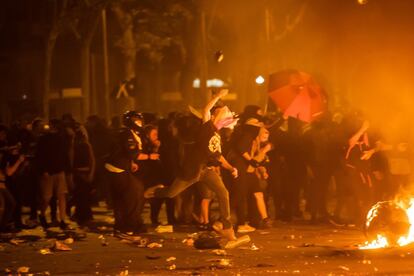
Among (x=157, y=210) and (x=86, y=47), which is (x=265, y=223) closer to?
(x=157, y=210)

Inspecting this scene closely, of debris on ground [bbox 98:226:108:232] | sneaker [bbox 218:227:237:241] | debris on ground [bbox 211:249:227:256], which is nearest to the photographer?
debris on ground [bbox 211:249:227:256]

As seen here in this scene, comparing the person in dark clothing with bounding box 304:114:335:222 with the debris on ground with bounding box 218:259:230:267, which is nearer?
the debris on ground with bounding box 218:259:230:267

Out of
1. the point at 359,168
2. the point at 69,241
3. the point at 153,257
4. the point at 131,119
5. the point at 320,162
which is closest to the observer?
the point at 153,257

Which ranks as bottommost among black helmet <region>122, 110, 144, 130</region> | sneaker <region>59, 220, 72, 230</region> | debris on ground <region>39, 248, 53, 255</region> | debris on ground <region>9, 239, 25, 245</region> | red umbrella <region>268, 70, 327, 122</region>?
debris on ground <region>39, 248, 53, 255</region>

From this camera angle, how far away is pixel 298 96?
1530 centimetres

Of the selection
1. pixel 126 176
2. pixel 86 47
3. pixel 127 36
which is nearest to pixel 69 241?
pixel 126 176

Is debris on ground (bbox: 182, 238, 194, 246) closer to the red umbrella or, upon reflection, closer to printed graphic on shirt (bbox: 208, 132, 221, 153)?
printed graphic on shirt (bbox: 208, 132, 221, 153)

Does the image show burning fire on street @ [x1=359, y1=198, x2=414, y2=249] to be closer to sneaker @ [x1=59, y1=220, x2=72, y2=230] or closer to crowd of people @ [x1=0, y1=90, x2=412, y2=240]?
crowd of people @ [x1=0, y1=90, x2=412, y2=240]

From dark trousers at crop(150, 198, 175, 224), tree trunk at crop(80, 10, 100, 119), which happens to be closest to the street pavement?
dark trousers at crop(150, 198, 175, 224)

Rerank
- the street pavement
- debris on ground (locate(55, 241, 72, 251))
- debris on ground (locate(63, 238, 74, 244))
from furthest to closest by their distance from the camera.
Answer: debris on ground (locate(63, 238, 74, 244))
debris on ground (locate(55, 241, 72, 251))
the street pavement

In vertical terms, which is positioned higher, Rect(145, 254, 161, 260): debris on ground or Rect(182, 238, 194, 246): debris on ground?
Rect(182, 238, 194, 246): debris on ground

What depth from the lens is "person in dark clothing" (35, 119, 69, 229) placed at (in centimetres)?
1456

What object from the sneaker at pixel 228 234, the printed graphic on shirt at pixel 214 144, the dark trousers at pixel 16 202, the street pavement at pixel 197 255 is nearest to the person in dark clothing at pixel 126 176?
the street pavement at pixel 197 255

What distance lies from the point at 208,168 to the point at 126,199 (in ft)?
4.52
